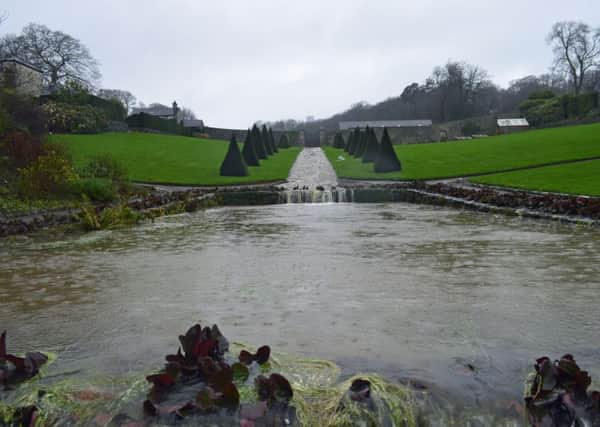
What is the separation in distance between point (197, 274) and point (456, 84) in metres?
76.5


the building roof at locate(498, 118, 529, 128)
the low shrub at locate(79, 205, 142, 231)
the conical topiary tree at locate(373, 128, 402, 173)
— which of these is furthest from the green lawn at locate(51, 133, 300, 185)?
the building roof at locate(498, 118, 529, 128)

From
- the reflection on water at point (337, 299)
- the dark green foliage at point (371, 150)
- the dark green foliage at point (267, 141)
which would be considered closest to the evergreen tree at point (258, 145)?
the dark green foliage at point (267, 141)

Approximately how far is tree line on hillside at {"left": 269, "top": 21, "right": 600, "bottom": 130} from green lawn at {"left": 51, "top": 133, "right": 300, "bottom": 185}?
139 ft

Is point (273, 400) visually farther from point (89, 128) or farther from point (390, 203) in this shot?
point (89, 128)

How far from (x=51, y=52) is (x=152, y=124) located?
1353cm

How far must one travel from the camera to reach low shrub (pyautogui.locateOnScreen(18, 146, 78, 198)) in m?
11.9

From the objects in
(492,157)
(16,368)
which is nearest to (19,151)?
(16,368)

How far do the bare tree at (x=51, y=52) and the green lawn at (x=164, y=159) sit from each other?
49.3 ft

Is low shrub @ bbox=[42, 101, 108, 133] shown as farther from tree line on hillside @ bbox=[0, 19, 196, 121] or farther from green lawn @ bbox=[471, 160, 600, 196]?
green lawn @ bbox=[471, 160, 600, 196]

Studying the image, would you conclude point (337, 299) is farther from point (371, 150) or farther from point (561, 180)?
point (371, 150)

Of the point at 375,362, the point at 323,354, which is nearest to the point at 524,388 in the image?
the point at 375,362

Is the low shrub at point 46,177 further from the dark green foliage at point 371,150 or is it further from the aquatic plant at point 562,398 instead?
the dark green foliage at point 371,150

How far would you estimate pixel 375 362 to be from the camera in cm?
299

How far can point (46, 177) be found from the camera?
12180 millimetres
